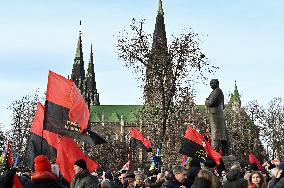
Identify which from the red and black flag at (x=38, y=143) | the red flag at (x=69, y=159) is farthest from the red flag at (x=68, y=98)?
the red and black flag at (x=38, y=143)

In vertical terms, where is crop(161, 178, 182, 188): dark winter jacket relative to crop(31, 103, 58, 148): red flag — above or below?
below

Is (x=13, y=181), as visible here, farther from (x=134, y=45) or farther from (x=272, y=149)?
(x=272, y=149)

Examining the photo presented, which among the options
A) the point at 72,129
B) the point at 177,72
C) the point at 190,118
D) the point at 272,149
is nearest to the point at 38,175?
the point at 72,129

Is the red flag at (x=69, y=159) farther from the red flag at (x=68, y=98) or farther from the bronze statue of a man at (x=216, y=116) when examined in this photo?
the bronze statue of a man at (x=216, y=116)

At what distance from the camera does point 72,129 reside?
38.9ft

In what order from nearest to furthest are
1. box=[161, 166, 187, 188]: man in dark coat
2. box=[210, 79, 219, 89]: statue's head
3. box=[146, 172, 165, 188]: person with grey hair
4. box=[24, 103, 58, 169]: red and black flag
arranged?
box=[161, 166, 187, 188]: man in dark coat < box=[146, 172, 165, 188]: person with grey hair < box=[24, 103, 58, 169]: red and black flag < box=[210, 79, 219, 89]: statue's head

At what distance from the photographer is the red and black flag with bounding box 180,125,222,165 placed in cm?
1198

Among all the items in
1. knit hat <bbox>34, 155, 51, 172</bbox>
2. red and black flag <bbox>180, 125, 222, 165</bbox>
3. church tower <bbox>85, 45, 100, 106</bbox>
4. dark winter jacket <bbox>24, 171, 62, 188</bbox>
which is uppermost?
church tower <bbox>85, 45, 100, 106</bbox>

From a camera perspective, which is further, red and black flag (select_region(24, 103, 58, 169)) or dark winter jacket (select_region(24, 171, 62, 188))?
red and black flag (select_region(24, 103, 58, 169))

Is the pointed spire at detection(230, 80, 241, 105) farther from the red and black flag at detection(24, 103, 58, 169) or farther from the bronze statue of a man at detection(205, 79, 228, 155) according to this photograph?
the red and black flag at detection(24, 103, 58, 169)

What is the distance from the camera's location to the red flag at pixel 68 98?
11953mm

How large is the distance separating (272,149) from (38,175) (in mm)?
66827

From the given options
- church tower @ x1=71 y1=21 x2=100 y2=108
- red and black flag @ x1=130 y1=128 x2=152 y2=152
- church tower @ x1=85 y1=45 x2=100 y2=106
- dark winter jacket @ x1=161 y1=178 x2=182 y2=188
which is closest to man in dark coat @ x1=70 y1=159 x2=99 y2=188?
dark winter jacket @ x1=161 y1=178 x2=182 y2=188

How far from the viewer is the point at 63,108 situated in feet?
39.5
